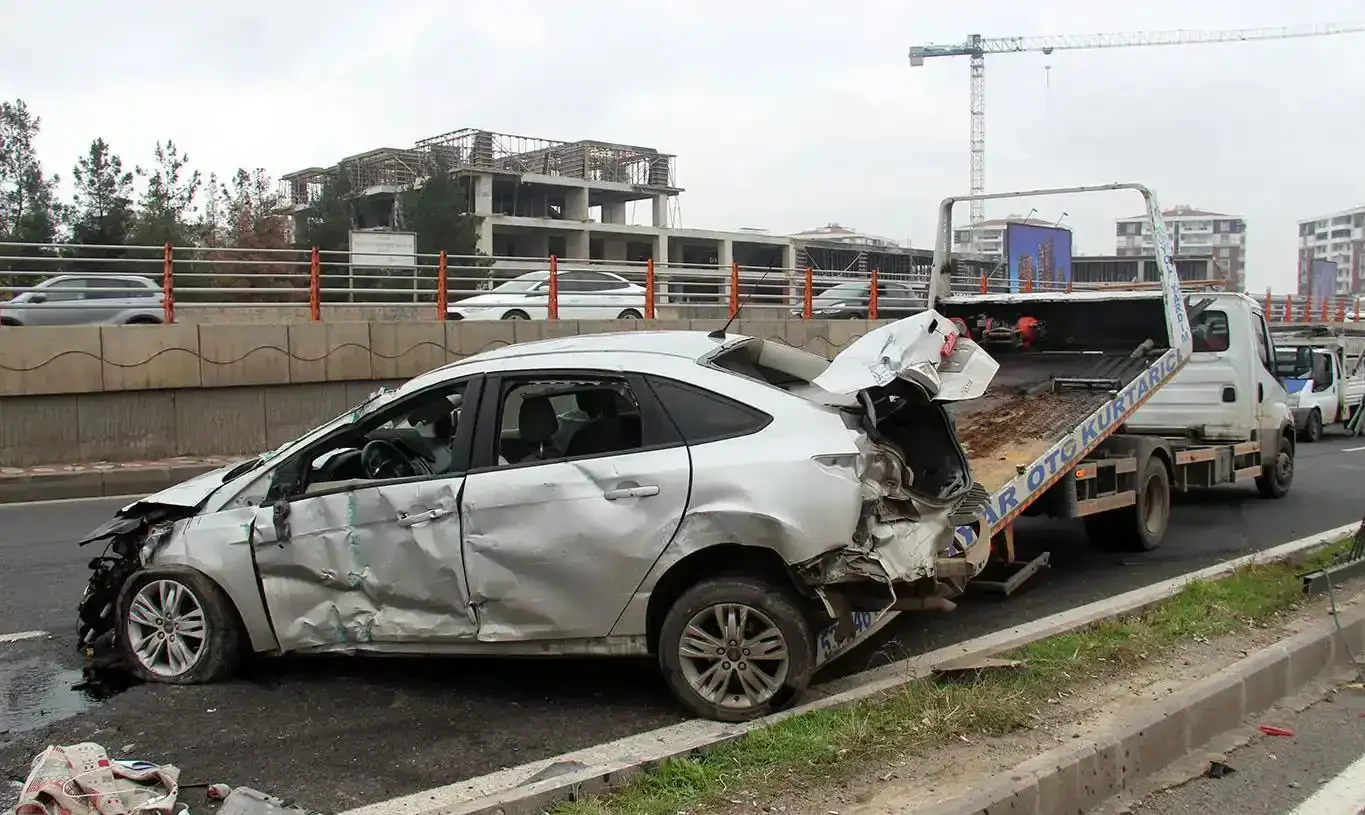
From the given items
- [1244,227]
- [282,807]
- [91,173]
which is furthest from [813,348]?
[1244,227]

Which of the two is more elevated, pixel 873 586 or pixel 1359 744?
pixel 873 586

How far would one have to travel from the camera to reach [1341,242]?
130750 mm

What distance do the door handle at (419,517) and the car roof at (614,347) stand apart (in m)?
0.65

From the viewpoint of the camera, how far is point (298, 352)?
1470 cm

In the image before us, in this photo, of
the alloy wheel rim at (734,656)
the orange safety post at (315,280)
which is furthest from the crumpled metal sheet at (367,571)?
the orange safety post at (315,280)

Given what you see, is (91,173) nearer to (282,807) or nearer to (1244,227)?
(282,807)

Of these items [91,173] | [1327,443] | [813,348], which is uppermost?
[91,173]

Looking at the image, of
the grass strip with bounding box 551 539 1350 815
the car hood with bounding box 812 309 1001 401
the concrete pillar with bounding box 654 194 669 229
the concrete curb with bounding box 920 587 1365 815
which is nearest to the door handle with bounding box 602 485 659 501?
the car hood with bounding box 812 309 1001 401

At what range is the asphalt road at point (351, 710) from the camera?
4.29 m

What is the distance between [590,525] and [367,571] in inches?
43.4

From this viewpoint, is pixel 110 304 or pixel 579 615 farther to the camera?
pixel 110 304

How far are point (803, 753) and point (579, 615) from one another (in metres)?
1.21

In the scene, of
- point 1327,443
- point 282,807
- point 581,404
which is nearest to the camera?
point 282,807

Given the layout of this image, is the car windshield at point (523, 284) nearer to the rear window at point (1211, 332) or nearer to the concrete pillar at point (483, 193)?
the rear window at point (1211, 332)
